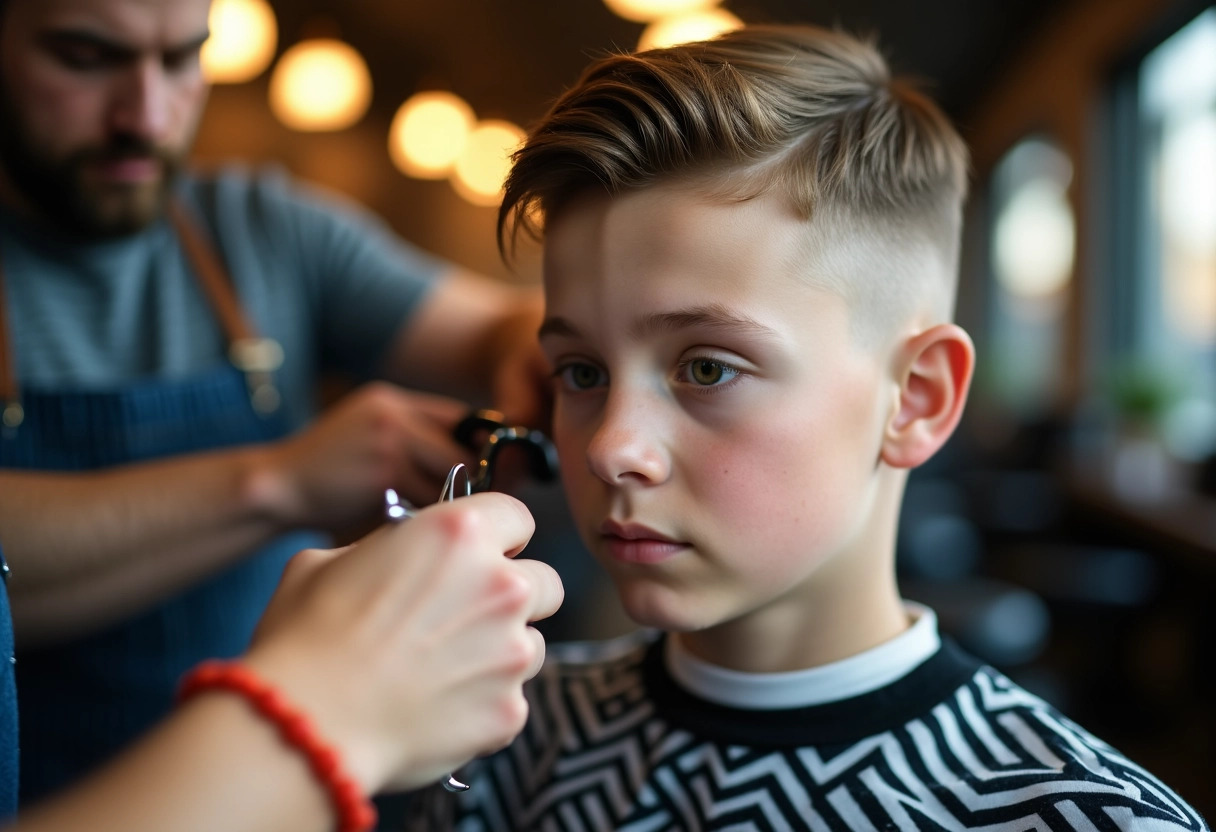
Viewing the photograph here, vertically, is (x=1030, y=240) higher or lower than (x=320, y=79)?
lower

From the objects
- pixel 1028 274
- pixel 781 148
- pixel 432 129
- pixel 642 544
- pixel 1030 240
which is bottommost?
pixel 1028 274

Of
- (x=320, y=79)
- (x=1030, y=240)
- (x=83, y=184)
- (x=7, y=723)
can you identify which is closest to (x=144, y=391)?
(x=83, y=184)

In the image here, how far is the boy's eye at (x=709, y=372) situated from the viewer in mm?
842

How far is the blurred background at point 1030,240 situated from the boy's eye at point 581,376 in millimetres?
177

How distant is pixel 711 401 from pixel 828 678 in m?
0.32

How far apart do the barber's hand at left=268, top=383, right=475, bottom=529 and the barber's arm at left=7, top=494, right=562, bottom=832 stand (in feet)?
1.83

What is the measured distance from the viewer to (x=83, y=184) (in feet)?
4.31

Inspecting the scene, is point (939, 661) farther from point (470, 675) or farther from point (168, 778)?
point (168, 778)

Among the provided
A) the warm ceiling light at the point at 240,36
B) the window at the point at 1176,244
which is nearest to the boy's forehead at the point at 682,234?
the warm ceiling light at the point at 240,36

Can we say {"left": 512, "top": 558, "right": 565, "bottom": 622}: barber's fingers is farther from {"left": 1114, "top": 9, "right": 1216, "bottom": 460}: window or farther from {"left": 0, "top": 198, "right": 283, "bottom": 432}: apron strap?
{"left": 1114, "top": 9, "right": 1216, "bottom": 460}: window

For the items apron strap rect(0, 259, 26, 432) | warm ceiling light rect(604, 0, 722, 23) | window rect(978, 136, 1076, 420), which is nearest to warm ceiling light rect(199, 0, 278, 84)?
warm ceiling light rect(604, 0, 722, 23)

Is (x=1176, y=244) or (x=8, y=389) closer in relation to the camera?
(x=8, y=389)

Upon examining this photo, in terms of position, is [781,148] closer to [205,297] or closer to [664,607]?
[664,607]

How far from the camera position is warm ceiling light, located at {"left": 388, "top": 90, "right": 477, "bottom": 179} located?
5758mm
